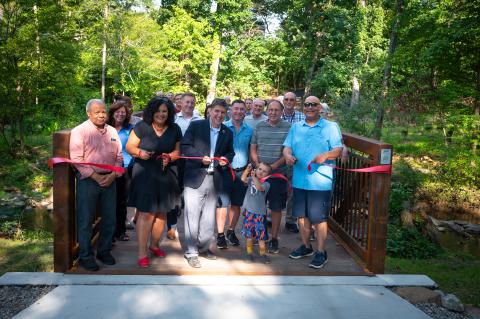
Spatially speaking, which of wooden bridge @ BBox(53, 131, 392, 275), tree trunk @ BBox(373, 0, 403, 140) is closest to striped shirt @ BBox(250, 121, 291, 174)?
wooden bridge @ BBox(53, 131, 392, 275)

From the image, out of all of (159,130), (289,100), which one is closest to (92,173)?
(159,130)

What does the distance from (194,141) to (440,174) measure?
939cm

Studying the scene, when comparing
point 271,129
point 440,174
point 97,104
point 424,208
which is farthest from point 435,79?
point 97,104

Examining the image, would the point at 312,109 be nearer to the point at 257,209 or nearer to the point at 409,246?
the point at 257,209

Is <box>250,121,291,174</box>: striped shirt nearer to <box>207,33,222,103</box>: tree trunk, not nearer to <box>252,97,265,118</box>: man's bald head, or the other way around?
<box>252,97,265,118</box>: man's bald head

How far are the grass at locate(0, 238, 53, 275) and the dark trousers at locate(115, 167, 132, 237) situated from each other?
886mm

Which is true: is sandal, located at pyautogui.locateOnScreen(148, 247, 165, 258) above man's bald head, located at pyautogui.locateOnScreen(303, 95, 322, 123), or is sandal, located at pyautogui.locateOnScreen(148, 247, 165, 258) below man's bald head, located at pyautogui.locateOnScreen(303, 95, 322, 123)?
below

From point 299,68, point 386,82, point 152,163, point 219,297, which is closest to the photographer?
point 219,297

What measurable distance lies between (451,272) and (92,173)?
504cm

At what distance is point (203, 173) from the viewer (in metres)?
4.64

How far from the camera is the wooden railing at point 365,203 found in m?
4.55

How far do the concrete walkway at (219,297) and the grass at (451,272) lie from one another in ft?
3.26

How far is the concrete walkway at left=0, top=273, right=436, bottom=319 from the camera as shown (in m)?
3.54

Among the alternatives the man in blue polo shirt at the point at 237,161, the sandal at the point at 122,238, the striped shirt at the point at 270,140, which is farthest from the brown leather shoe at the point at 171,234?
the striped shirt at the point at 270,140
